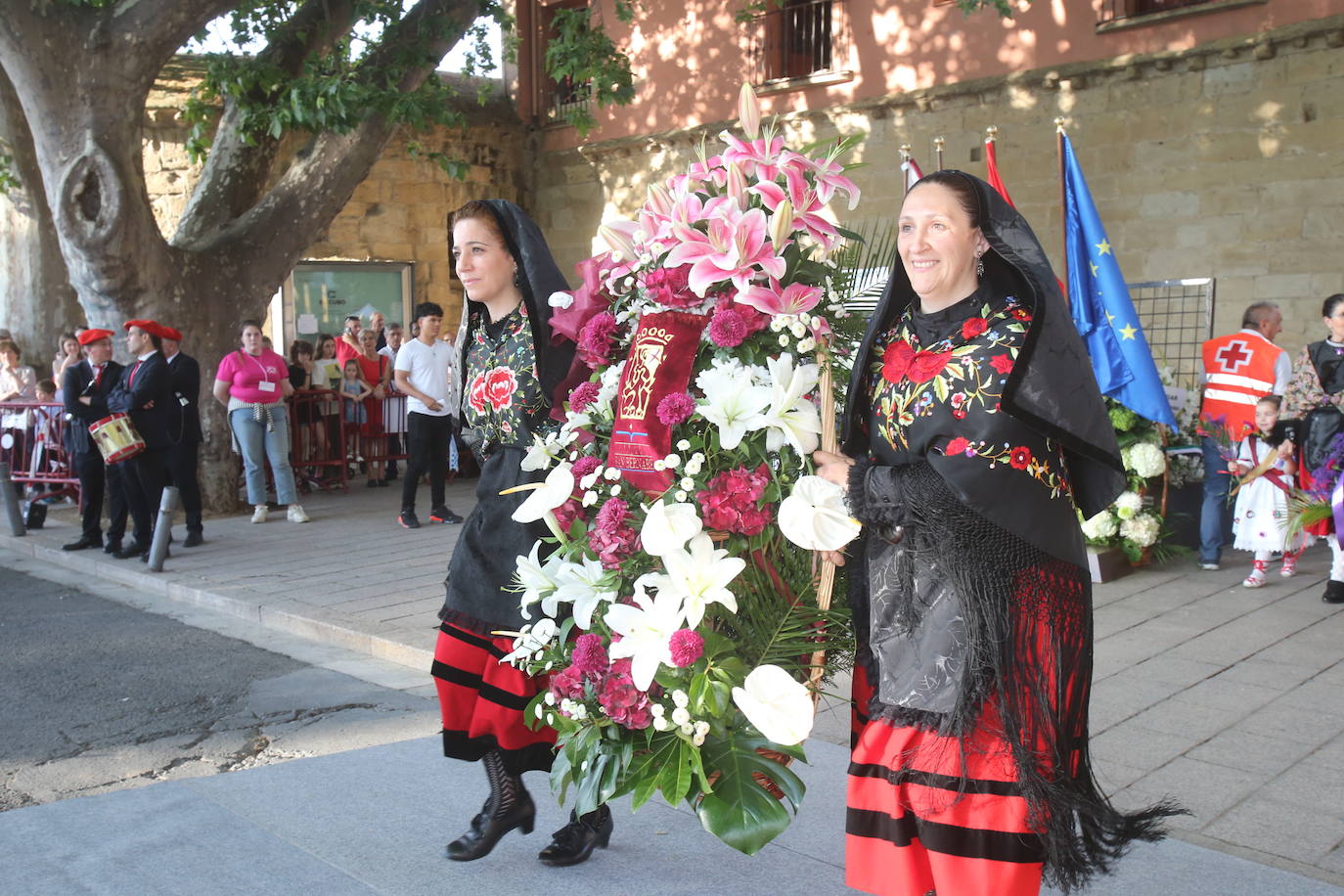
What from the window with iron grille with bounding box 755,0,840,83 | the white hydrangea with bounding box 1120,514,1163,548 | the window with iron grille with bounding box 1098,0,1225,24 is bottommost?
the white hydrangea with bounding box 1120,514,1163,548

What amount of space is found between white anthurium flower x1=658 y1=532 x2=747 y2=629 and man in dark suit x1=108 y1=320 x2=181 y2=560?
7638 mm

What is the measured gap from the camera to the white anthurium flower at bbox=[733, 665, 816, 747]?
2635mm

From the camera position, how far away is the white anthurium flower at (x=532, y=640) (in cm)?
315

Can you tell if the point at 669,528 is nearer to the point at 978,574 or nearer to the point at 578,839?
the point at 978,574

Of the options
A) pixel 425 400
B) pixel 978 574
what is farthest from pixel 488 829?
pixel 425 400

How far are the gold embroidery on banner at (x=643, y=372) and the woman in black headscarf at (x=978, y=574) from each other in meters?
0.46

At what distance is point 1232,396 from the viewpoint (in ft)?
27.1

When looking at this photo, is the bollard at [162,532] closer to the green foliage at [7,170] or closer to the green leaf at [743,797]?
the green foliage at [7,170]

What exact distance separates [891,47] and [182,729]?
12509 mm

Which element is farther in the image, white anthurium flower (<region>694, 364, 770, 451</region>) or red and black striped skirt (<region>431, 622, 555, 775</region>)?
red and black striped skirt (<region>431, 622, 555, 775</region>)

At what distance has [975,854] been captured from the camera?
257 centimetres

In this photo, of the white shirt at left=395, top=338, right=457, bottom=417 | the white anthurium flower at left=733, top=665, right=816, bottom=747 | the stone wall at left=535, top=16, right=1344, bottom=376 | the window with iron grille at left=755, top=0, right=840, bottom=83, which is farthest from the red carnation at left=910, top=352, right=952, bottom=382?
the window with iron grille at left=755, top=0, right=840, bottom=83

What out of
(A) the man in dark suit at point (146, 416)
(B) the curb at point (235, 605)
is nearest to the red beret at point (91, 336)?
(A) the man in dark suit at point (146, 416)

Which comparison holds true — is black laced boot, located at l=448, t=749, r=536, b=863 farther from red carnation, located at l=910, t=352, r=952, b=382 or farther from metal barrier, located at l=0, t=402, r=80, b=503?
metal barrier, located at l=0, t=402, r=80, b=503
